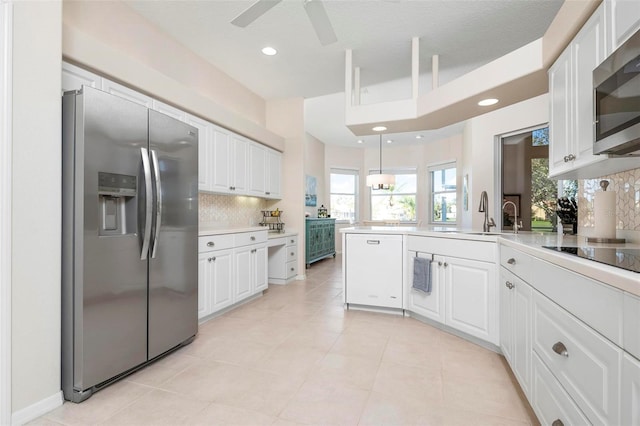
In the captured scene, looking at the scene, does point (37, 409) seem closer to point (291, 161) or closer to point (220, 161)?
point (220, 161)

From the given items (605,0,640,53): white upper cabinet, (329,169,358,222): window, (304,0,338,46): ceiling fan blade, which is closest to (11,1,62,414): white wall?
(304,0,338,46): ceiling fan blade

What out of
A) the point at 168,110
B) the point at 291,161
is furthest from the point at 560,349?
the point at 291,161

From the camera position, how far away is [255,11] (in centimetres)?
223

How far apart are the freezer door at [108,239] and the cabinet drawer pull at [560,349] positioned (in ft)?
7.29

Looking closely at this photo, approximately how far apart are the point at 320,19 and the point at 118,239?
201 cm

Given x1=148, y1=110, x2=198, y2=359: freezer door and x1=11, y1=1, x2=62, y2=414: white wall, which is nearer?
x1=11, y1=1, x2=62, y2=414: white wall

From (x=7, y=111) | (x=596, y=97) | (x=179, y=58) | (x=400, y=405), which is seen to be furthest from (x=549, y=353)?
(x=179, y=58)

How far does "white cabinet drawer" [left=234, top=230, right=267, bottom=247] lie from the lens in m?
3.61

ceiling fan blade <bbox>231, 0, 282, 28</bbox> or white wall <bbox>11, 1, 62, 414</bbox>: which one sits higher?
ceiling fan blade <bbox>231, 0, 282, 28</bbox>

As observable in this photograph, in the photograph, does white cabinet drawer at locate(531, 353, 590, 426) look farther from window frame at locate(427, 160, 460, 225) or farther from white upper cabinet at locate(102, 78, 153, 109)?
window frame at locate(427, 160, 460, 225)

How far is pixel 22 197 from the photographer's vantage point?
1.61m

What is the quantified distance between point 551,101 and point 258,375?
8.79 feet

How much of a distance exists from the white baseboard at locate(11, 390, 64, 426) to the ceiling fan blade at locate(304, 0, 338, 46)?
2756 millimetres

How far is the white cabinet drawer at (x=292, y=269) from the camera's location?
16.2ft
